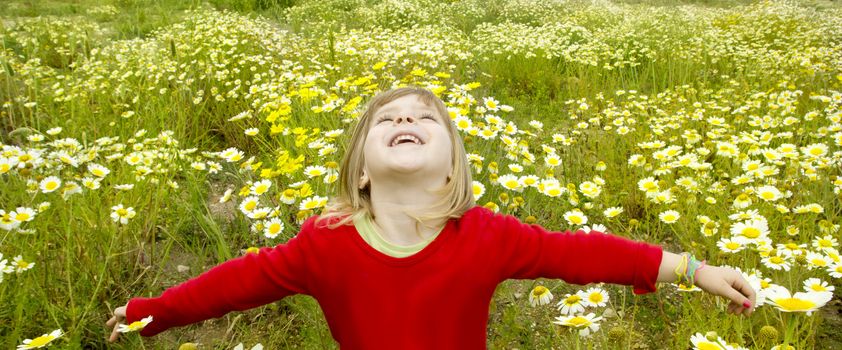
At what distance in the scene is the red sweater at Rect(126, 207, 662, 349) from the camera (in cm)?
139

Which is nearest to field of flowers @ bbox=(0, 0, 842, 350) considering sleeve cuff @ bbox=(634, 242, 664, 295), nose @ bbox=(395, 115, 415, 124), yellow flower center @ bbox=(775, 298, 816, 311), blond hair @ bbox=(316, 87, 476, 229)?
yellow flower center @ bbox=(775, 298, 816, 311)

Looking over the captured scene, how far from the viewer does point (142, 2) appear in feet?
28.3

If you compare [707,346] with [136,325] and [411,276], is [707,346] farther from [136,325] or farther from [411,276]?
[136,325]

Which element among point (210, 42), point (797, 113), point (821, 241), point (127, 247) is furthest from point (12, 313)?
point (797, 113)

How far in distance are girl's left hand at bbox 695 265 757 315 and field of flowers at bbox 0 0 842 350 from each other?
64 mm

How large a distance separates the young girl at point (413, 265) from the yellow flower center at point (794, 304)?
13cm

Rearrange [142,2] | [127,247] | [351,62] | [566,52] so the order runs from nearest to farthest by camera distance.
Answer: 1. [127,247]
2. [351,62]
3. [566,52]
4. [142,2]

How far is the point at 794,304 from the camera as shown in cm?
119

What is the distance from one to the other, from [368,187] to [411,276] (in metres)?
0.36

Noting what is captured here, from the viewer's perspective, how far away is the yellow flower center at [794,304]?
117 centimetres

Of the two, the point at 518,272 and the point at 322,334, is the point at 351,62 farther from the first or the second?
the point at 518,272

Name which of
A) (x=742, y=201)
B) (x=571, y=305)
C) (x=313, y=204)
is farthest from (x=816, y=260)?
(x=313, y=204)

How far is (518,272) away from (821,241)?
114cm

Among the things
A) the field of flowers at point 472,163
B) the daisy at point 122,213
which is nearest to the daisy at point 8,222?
the field of flowers at point 472,163
